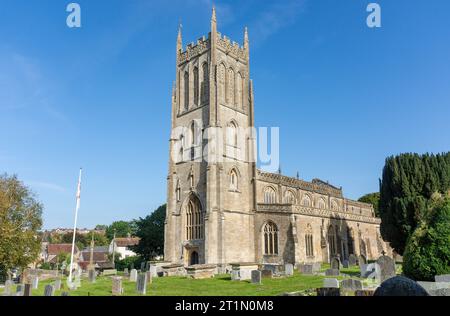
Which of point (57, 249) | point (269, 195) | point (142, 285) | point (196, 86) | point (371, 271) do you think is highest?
point (196, 86)

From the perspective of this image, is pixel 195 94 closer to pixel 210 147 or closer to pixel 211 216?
pixel 210 147

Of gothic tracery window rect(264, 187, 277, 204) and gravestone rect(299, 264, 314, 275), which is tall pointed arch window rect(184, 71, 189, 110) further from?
gravestone rect(299, 264, 314, 275)

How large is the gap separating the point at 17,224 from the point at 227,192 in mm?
20929

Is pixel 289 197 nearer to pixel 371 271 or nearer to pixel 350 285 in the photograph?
pixel 371 271

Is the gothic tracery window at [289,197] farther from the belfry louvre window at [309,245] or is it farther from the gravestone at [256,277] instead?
the gravestone at [256,277]

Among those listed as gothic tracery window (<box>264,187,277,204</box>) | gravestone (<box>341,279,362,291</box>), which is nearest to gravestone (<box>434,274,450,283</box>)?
gravestone (<box>341,279,362,291</box>)

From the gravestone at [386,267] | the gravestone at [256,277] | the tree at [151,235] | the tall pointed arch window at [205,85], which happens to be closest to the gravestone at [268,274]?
the gravestone at [256,277]

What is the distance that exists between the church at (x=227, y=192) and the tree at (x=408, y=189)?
20.7ft

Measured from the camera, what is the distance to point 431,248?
17250mm

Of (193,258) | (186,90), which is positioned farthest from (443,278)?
(186,90)

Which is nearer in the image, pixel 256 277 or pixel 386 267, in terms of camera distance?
pixel 386 267

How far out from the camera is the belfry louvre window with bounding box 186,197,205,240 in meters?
34.6

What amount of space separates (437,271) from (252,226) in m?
20.0
